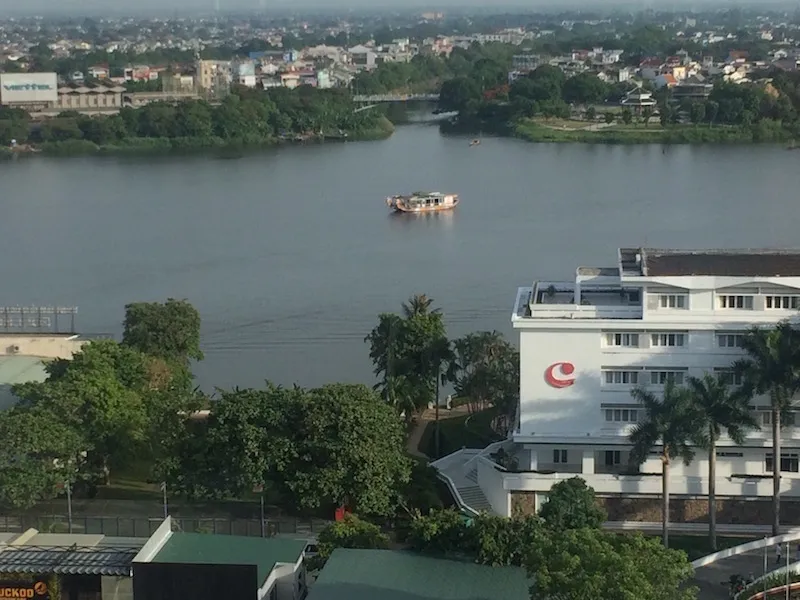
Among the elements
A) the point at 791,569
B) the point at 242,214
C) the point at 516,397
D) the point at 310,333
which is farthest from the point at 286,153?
the point at 791,569

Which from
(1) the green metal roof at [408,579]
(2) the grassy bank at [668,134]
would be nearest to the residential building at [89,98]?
(2) the grassy bank at [668,134]

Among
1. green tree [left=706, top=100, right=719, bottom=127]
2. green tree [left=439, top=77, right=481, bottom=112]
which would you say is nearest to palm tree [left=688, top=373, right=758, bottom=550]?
green tree [left=706, top=100, right=719, bottom=127]

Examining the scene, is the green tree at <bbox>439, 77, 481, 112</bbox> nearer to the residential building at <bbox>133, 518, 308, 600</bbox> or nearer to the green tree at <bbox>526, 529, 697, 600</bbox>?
the residential building at <bbox>133, 518, 308, 600</bbox>

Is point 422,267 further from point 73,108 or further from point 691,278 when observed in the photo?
point 73,108

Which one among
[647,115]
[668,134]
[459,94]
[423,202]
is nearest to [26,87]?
[459,94]

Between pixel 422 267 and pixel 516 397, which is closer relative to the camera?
pixel 516 397
